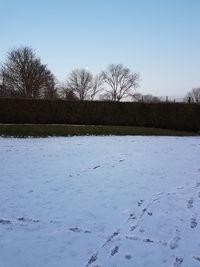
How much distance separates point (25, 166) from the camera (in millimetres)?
6957

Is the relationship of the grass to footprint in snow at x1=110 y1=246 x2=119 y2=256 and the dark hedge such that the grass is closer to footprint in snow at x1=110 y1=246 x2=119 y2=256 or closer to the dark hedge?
the dark hedge

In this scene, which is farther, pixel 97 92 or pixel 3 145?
pixel 97 92

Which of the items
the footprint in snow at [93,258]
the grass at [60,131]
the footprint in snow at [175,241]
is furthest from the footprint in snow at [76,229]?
the grass at [60,131]

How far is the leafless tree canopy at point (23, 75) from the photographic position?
3356 centimetres

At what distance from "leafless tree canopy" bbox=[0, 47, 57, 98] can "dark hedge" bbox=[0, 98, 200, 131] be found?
16061mm

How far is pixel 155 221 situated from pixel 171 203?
0.84m

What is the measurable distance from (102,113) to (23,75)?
1895cm

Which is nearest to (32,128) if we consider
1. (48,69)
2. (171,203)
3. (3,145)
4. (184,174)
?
(3,145)

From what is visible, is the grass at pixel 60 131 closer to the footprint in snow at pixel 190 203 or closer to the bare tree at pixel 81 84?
the footprint in snow at pixel 190 203

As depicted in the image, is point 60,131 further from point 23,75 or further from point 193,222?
point 23,75

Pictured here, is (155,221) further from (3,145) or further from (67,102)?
(67,102)

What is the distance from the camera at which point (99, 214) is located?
12.8 feet

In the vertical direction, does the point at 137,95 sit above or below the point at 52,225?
above

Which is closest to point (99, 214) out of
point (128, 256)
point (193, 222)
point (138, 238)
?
point (138, 238)
